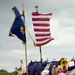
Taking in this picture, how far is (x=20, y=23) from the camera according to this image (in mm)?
28172

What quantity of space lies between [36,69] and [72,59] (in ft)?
9.01

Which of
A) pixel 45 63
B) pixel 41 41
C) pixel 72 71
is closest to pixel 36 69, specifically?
pixel 45 63

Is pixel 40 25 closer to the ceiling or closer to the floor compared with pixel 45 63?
closer to the ceiling

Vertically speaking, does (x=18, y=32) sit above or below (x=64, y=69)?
above

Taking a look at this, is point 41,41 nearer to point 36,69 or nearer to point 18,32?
point 18,32

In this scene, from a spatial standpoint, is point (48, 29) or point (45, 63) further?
point (45, 63)

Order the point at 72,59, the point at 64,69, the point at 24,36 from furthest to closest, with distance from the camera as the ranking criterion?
the point at 72,59, the point at 24,36, the point at 64,69

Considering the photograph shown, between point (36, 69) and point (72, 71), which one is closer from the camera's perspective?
point (72, 71)

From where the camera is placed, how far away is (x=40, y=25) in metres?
28.2

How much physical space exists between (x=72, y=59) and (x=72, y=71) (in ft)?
16.9

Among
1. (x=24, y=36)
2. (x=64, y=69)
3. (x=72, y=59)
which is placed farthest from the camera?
(x=72, y=59)

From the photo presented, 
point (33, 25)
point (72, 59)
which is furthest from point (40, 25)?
point (72, 59)

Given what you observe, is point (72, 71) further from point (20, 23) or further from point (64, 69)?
point (20, 23)

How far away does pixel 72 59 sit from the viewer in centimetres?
3056
